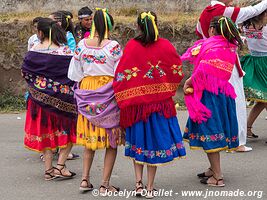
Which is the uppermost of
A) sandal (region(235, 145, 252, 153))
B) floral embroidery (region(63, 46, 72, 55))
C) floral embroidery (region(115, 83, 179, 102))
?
floral embroidery (region(63, 46, 72, 55))

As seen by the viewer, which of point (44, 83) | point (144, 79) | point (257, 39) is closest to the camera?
point (144, 79)

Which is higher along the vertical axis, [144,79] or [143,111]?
[144,79]

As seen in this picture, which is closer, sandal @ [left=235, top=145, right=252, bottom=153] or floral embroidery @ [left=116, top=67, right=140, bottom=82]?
floral embroidery @ [left=116, top=67, right=140, bottom=82]

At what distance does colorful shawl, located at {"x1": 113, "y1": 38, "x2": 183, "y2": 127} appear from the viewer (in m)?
5.83

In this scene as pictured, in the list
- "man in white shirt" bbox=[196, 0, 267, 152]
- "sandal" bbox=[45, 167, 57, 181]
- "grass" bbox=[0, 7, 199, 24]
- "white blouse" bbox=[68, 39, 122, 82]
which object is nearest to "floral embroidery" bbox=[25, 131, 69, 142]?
"sandal" bbox=[45, 167, 57, 181]

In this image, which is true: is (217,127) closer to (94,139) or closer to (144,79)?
(144,79)

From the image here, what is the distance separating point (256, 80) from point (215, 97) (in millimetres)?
2046

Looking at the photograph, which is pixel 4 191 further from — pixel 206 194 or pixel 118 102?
pixel 206 194

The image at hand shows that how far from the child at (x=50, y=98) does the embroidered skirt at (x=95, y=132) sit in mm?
667

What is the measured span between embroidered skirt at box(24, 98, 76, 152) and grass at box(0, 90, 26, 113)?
3.92 meters

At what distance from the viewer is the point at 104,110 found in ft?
19.7

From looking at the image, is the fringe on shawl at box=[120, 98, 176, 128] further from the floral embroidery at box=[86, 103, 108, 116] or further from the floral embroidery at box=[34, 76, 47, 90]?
the floral embroidery at box=[34, 76, 47, 90]

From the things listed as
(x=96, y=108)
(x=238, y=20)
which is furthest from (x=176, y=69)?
(x=238, y=20)

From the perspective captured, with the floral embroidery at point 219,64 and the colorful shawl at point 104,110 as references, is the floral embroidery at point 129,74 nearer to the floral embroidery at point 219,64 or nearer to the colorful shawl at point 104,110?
the colorful shawl at point 104,110
